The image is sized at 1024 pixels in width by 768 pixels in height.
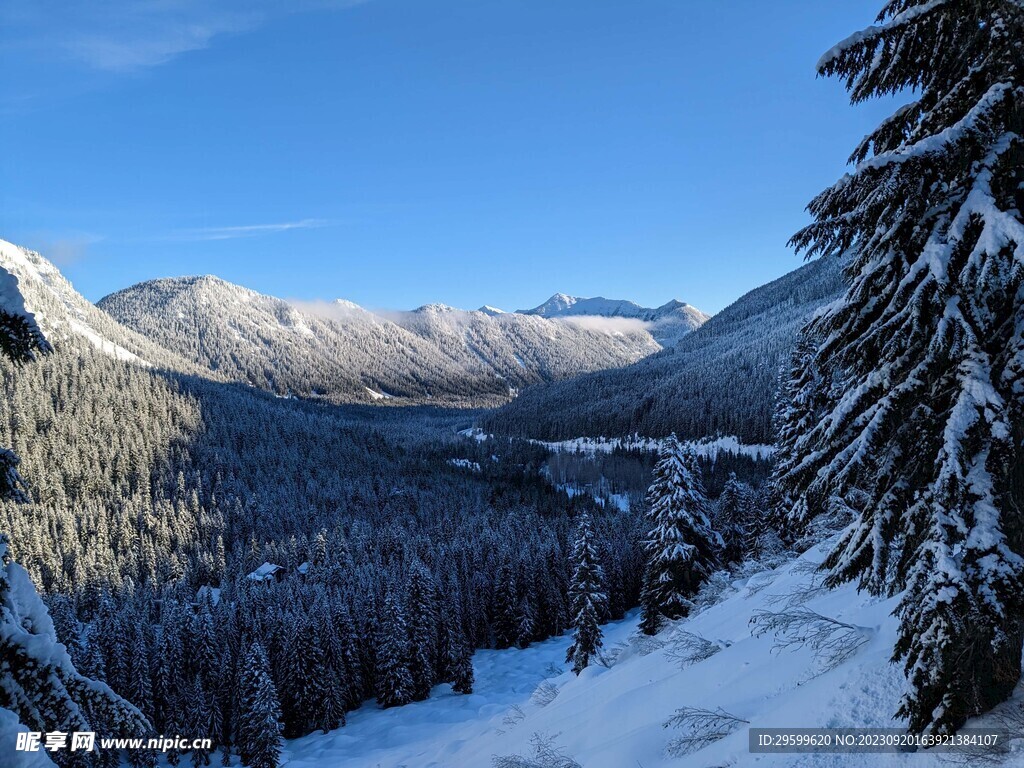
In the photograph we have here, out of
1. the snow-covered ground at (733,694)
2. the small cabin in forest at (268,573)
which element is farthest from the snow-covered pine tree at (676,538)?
the small cabin in forest at (268,573)

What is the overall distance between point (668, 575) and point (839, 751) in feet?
77.4

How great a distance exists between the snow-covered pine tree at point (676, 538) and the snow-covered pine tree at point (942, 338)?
2275 centimetres

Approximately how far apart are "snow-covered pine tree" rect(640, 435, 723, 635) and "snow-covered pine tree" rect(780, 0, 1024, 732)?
2275 centimetres

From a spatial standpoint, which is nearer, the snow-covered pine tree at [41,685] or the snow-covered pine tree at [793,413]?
the snow-covered pine tree at [41,685]

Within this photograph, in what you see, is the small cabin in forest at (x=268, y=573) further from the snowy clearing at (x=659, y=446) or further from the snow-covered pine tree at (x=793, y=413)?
the snowy clearing at (x=659, y=446)

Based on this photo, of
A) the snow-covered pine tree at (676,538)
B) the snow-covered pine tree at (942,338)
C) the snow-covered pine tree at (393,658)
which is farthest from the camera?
the snow-covered pine tree at (393,658)

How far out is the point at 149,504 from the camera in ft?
361

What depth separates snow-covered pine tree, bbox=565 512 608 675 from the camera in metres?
35.1

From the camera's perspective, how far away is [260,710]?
3803 cm

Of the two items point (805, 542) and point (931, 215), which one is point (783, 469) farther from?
point (931, 215)

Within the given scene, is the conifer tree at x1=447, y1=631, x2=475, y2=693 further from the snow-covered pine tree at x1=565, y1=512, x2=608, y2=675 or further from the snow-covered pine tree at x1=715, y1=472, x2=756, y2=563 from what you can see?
the snow-covered pine tree at x1=715, y1=472, x2=756, y2=563

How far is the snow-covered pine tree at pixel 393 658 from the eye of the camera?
49.9m

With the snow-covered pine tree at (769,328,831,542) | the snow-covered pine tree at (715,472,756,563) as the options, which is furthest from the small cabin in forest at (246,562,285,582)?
the snow-covered pine tree at (769,328,831,542)

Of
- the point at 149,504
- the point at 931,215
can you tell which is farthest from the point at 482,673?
the point at 149,504
